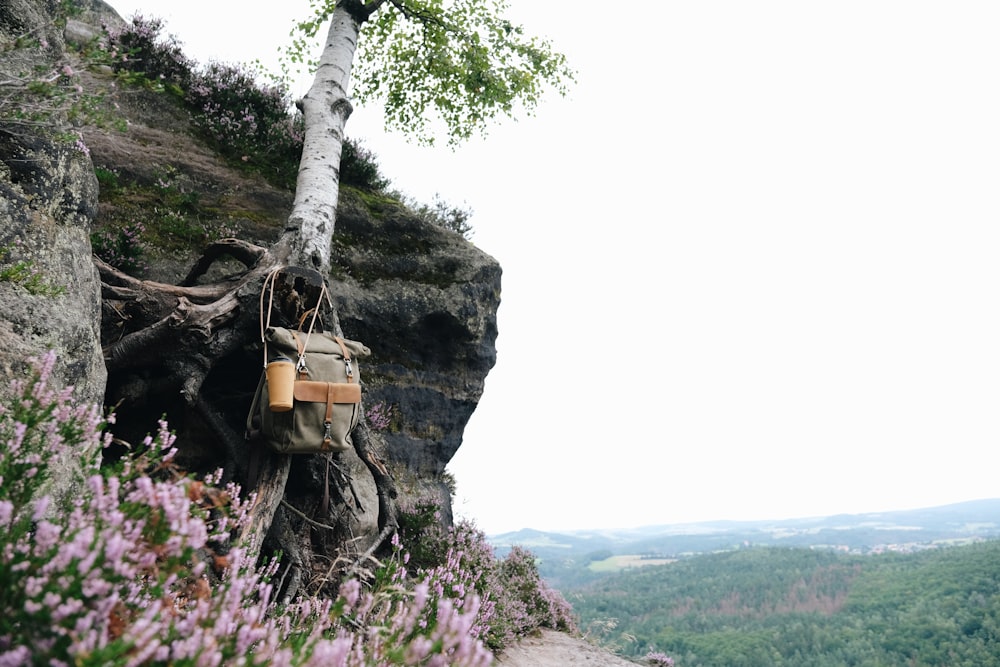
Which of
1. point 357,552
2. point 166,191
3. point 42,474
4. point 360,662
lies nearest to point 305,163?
point 166,191

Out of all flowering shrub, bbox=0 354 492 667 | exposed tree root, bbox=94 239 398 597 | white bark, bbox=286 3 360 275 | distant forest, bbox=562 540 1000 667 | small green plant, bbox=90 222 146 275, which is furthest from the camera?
distant forest, bbox=562 540 1000 667

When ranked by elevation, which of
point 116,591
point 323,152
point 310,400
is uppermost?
point 323,152

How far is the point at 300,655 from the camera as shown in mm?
2080

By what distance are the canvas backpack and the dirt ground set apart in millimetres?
3485

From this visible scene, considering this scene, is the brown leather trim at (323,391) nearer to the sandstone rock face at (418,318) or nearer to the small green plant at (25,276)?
the small green plant at (25,276)

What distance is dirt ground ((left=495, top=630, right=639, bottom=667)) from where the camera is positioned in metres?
6.84

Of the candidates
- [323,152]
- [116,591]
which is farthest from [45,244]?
[323,152]

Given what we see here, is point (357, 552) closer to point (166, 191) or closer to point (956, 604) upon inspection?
point (166, 191)

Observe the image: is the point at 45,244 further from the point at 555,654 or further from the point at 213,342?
the point at 555,654

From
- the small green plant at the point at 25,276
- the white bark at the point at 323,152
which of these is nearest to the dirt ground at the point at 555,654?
the white bark at the point at 323,152

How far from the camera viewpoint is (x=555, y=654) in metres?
7.53

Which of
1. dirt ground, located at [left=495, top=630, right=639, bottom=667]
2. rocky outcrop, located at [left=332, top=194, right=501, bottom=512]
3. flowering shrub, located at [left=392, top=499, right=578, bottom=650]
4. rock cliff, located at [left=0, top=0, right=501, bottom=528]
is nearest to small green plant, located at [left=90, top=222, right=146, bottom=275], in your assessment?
rock cliff, located at [left=0, top=0, right=501, bottom=528]

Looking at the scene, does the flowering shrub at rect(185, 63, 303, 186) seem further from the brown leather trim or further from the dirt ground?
the dirt ground

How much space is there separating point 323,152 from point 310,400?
14.9 feet
